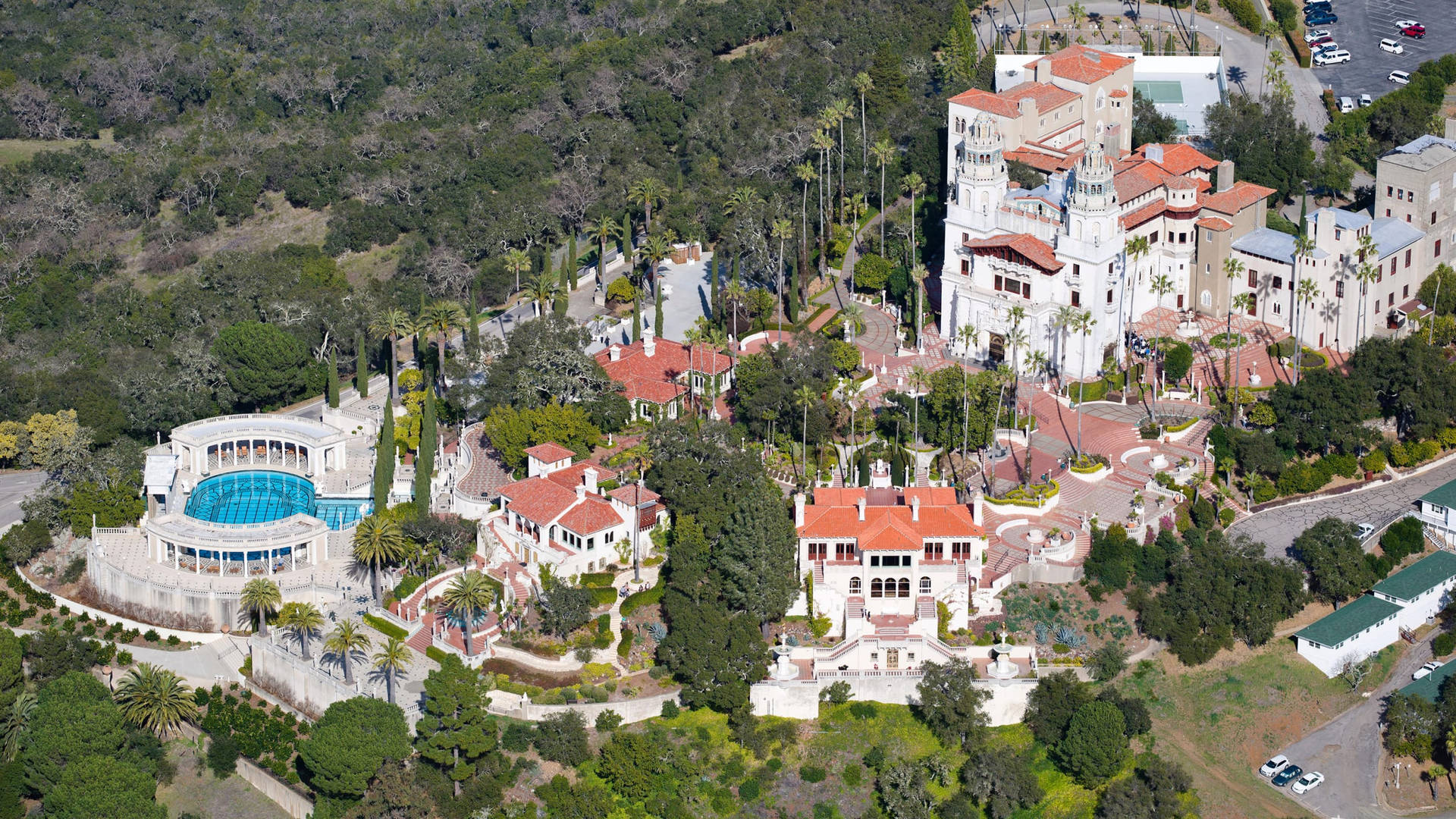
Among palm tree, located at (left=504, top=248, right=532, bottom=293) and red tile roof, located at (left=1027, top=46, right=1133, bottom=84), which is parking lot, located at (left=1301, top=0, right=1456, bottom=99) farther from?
palm tree, located at (left=504, top=248, right=532, bottom=293)

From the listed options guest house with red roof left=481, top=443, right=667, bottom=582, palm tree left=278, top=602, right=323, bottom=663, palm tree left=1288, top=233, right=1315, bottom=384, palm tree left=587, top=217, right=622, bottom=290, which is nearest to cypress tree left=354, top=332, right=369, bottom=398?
palm tree left=587, top=217, right=622, bottom=290

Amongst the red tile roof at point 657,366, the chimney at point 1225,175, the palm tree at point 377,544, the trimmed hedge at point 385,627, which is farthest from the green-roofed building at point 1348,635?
the palm tree at point 377,544

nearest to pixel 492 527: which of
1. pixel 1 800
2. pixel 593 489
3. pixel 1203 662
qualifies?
pixel 593 489

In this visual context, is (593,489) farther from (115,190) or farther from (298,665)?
(115,190)

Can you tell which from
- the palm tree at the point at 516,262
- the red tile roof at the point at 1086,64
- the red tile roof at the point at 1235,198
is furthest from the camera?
the red tile roof at the point at 1086,64

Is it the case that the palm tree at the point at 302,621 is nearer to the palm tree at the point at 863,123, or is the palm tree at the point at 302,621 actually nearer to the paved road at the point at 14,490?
the paved road at the point at 14,490

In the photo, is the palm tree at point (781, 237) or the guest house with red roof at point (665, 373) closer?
the guest house with red roof at point (665, 373)

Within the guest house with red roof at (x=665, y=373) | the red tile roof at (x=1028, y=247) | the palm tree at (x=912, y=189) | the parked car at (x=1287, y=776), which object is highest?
the red tile roof at (x=1028, y=247)
